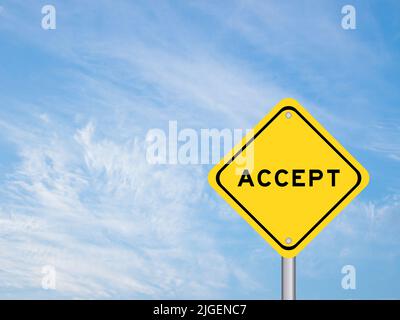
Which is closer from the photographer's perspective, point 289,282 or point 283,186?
point 289,282

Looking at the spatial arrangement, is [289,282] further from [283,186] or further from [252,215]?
[283,186]

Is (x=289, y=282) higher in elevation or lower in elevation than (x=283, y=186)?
lower

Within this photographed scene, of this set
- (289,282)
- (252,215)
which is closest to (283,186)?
(252,215)

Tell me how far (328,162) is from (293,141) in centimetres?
38

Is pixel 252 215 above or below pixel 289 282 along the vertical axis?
above

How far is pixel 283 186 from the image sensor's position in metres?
6.12

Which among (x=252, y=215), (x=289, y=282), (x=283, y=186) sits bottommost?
(x=289, y=282)

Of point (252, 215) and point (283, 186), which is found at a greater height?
point (283, 186)

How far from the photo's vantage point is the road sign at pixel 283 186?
611 centimetres

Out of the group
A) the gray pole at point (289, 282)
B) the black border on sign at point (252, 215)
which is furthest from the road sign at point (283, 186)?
the gray pole at point (289, 282)

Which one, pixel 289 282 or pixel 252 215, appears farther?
pixel 252 215

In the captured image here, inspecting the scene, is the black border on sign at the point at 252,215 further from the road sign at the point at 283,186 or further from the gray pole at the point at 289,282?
the gray pole at the point at 289,282
